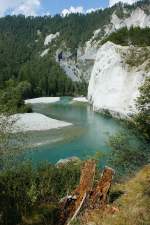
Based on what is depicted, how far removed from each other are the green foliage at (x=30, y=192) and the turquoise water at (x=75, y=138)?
44.6 feet

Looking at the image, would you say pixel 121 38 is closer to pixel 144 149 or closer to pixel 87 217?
pixel 144 149

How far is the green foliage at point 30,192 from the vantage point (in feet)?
59.4

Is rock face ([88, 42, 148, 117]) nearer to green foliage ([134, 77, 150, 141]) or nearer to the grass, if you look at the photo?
green foliage ([134, 77, 150, 141])

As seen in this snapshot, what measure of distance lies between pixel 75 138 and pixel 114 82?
140 ft

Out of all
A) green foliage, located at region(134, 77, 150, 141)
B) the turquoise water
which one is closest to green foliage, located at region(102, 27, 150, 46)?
the turquoise water

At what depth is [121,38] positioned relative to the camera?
122 m

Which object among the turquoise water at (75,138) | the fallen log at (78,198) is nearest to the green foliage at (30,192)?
the fallen log at (78,198)

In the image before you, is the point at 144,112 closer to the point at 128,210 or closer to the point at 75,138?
the point at 128,210

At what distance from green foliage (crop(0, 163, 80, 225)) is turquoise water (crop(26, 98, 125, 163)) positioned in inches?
536

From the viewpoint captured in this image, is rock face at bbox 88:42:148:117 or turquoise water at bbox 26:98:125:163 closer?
turquoise water at bbox 26:98:125:163

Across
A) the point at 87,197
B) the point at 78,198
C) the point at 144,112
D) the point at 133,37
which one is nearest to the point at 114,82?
the point at 133,37

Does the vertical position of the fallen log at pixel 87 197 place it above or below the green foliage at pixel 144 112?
below

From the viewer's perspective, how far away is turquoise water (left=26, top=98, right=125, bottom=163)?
55.1 metres

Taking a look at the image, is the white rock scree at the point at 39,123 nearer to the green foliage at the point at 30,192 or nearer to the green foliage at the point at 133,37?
the green foliage at the point at 133,37
